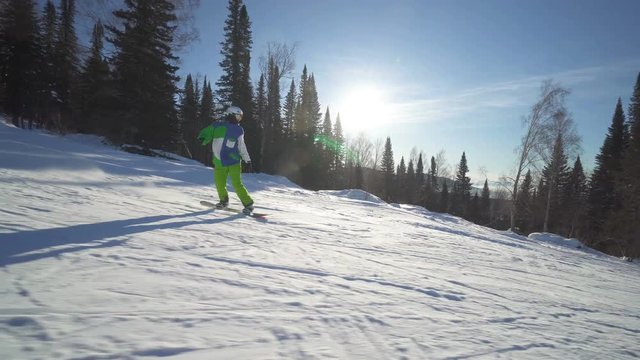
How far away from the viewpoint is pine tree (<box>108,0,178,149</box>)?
58.7 feet

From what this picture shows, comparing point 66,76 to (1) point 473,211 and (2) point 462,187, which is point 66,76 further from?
(2) point 462,187

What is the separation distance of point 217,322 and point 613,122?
171 feet

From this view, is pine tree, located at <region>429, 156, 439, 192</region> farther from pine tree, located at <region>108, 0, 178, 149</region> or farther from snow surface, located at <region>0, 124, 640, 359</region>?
snow surface, located at <region>0, 124, 640, 359</region>

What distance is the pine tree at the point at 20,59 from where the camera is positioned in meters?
25.8

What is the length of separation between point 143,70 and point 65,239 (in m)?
18.7

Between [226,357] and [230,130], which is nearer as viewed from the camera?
[226,357]

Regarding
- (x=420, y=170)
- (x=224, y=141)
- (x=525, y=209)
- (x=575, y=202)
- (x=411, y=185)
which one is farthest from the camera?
(x=420, y=170)

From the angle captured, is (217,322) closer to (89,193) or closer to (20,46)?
(89,193)

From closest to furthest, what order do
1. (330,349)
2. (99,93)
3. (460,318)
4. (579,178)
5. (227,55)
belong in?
(330,349) → (460,318) → (99,93) → (227,55) → (579,178)

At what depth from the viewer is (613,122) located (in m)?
38.5

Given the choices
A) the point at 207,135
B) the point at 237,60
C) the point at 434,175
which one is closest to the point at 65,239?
the point at 207,135

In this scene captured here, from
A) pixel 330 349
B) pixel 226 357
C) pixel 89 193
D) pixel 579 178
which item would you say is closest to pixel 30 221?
pixel 89 193

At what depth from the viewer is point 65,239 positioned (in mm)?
2777

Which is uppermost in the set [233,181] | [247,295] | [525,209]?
[233,181]
